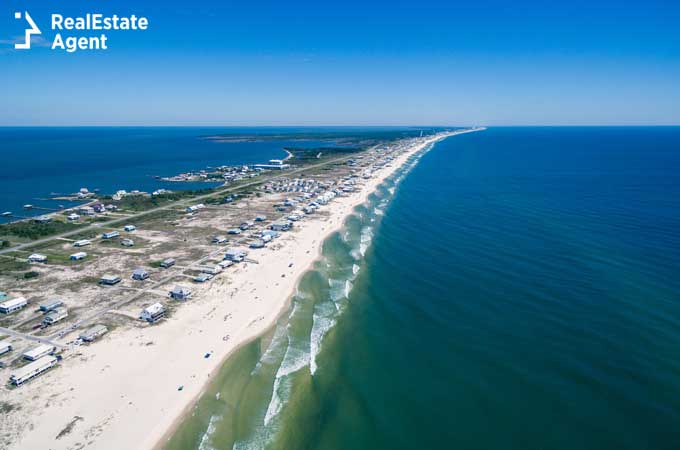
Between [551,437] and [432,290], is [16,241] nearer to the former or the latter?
[432,290]

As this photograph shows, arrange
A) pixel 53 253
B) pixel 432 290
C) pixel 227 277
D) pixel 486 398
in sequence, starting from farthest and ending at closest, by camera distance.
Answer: pixel 53 253 < pixel 227 277 < pixel 432 290 < pixel 486 398

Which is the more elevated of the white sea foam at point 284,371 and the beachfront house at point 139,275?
the beachfront house at point 139,275

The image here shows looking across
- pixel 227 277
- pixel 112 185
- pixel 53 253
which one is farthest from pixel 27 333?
pixel 112 185

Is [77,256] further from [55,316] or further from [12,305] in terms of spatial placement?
[55,316]

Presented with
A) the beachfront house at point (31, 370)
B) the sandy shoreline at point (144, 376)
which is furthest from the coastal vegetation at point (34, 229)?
the beachfront house at point (31, 370)

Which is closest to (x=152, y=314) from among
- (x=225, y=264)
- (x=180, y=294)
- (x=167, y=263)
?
(x=180, y=294)

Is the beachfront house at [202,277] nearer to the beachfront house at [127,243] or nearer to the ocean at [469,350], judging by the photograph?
the ocean at [469,350]
